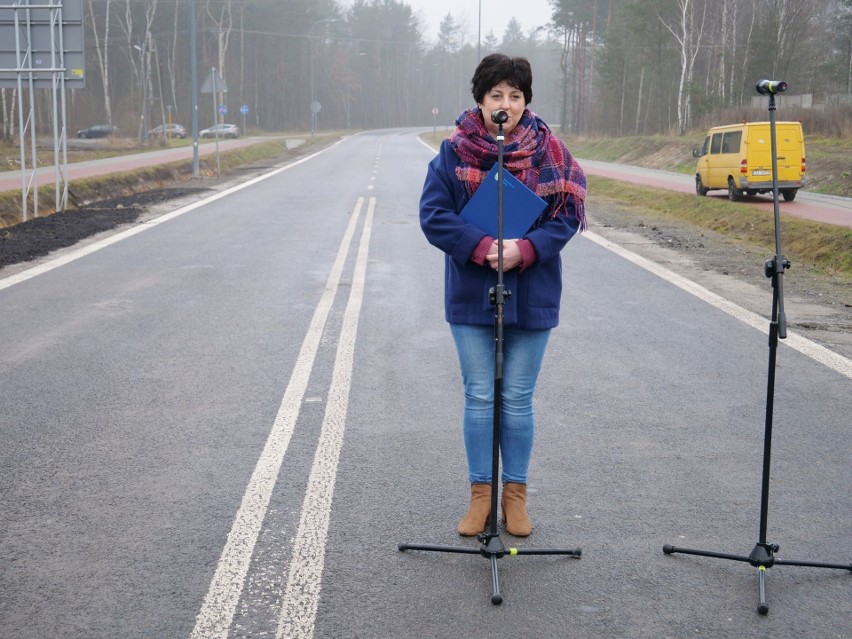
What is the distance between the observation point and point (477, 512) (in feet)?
14.3

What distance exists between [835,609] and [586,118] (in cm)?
9283

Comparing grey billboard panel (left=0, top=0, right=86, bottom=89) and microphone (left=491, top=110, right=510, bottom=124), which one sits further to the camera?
grey billboard panel (left=0, top=0, right=86, bottom=89)

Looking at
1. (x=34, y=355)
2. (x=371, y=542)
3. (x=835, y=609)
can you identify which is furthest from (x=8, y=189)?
(x=835, y=609)

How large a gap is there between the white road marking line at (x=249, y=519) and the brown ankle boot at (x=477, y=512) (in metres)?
0.84

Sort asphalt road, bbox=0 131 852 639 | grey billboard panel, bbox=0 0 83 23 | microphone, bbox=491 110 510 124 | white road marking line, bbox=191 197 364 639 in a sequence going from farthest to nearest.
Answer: grey billboard panel, bbox=0 0 83 23, microphone, bbox=491 110 510 124, asphalt road, bbox=0 131 852 639, white road marking line, bbox=191 197 364 639

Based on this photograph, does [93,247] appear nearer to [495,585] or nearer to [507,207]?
[507,207]

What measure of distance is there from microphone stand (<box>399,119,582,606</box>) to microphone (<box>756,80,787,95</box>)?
1021 mm

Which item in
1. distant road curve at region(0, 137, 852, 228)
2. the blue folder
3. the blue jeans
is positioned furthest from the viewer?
distant road curve at region(0, 137, 852, 228)

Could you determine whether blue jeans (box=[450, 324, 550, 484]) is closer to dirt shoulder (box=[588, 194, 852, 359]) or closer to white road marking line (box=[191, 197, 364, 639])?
white road marking line (box=[191, 197, 364, 639])

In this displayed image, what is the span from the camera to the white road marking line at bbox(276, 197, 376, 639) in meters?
3.58

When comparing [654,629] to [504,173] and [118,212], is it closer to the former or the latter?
[504,173]

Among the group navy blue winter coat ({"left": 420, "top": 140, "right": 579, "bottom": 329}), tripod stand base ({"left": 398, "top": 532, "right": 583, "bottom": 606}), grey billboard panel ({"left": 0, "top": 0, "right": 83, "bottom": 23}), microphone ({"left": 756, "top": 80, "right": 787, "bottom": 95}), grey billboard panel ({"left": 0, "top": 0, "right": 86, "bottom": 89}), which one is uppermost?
grey billboard panel ({"left": 0, "top": 0, "right": 83, "bottom": 23})

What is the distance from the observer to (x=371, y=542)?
4262mm

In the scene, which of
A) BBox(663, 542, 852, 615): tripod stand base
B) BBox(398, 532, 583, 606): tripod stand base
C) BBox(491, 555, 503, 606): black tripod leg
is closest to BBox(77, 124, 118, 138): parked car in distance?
BBox(398, 532, 583, 606): tripod stand base
